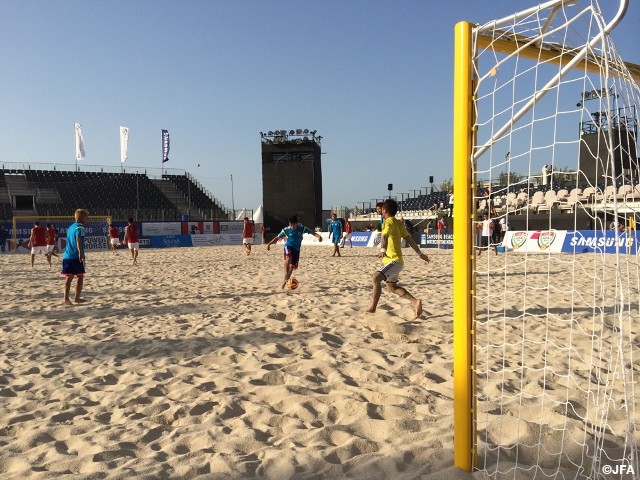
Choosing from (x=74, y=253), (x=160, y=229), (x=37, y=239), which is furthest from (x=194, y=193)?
(x=74, y=253)

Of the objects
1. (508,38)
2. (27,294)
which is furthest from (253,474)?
(27,294)

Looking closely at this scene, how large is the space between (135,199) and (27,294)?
3257 cm

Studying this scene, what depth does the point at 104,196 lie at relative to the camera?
127 feet

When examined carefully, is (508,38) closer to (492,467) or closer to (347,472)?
(492,467)

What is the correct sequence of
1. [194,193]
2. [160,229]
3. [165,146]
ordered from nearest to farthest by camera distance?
[160,229]
[165,146]
[194,193]

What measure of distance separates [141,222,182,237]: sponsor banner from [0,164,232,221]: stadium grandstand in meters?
4.12

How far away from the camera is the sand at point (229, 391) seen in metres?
2.64

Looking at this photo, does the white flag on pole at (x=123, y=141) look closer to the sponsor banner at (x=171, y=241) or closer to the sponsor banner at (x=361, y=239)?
the sponsor banner at (x=171, y=241)

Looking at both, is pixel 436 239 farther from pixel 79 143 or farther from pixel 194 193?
pixel 79 143

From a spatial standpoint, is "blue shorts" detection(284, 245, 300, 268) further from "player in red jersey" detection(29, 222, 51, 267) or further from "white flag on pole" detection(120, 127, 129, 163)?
"white flag on pole" detection(120, 127, 129, 163)

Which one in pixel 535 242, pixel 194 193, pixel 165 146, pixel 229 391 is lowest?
pixel 229 391

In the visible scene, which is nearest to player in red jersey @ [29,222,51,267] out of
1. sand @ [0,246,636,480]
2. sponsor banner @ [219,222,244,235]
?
sand @ [0,246,636,480]

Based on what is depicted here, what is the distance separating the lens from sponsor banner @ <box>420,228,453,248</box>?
24.0 metres

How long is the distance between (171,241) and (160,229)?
118 cm
